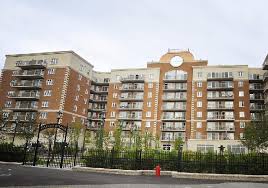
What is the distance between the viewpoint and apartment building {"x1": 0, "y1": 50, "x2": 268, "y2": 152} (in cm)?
6194

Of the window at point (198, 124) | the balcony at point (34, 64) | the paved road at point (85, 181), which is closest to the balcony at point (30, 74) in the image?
the balcony at point (34, 64)

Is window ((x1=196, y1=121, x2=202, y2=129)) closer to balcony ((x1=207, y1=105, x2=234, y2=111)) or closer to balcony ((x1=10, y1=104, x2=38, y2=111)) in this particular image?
balcony ((x1=207, y1=105, x2=234, y2=111))

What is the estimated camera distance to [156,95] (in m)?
67.6

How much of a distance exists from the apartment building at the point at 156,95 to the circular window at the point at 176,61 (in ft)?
0.55

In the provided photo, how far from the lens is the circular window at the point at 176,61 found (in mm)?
68875

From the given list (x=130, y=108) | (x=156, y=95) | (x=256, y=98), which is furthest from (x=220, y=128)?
(x=130, y=108)

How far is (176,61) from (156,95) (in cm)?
981

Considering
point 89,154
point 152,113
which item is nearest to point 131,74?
point 152,113

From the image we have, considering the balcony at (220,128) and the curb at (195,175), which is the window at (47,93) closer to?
the balcony at (220,128)

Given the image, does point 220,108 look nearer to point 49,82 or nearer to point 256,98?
point 256,98

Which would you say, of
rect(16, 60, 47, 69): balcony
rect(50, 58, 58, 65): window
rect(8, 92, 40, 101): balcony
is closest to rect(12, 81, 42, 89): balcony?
rect(8, 92, 40, 101): balcony

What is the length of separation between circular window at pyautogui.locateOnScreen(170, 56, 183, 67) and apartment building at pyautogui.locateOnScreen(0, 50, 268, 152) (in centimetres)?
17

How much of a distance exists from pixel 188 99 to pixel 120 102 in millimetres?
16734

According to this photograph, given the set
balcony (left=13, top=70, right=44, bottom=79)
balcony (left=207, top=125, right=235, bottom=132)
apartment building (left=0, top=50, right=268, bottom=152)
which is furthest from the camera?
balcony (left=13, top=70, right=44, bottom=79)
